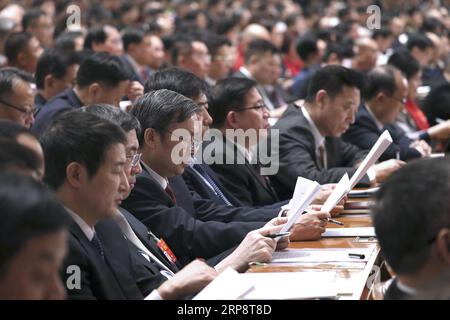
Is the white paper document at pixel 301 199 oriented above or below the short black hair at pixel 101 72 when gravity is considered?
above

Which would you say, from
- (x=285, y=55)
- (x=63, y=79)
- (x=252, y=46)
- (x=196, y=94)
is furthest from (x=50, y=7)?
(x=196, y=94)

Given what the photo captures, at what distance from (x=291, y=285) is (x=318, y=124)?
1954mm

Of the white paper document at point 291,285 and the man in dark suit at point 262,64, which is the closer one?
the white paper document at point 291,285

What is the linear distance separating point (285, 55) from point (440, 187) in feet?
23.7

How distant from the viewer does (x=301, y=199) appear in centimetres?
236

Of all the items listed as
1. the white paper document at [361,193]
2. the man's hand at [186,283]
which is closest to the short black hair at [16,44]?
the white paper document at [361,193]

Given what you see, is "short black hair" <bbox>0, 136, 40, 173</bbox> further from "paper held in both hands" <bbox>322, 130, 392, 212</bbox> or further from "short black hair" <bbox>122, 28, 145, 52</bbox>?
"short black hair" <bbox>122, 28, 145, 52</bbox>

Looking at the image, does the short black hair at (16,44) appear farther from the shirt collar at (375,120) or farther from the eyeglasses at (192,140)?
the eyeglasses at (192,140)

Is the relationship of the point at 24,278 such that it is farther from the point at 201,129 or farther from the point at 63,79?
the point at 63,79

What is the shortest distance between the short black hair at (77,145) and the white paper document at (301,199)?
57 cm

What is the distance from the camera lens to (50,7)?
8.86 metres

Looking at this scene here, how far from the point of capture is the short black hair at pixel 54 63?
14.7ft

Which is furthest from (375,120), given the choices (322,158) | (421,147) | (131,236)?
(131,236)

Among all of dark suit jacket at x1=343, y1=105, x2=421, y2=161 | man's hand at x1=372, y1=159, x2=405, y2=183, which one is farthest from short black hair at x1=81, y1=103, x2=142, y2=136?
dark suit jacket at x1=343, y1=105, x2=421, y2=161
